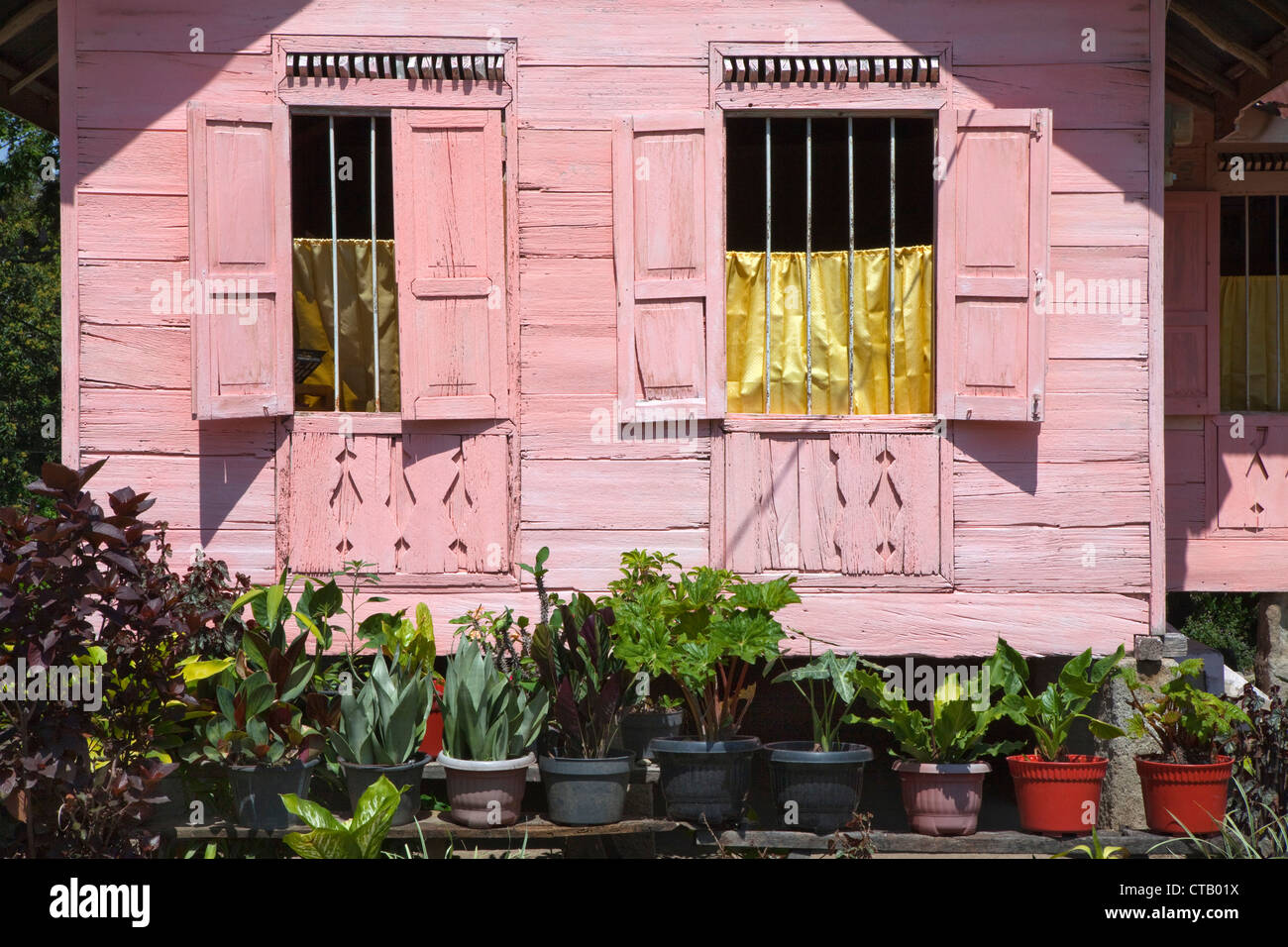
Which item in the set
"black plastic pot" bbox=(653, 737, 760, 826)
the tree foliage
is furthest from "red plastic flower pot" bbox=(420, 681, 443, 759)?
the tree foliage

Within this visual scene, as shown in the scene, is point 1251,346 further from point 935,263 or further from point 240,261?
point 240,261

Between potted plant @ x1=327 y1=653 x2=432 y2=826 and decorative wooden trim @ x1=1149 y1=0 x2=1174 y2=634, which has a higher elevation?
decorative wooden trim @ x1=1149 y1=0 x2=1174 y2=634

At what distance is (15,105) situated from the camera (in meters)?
7.03

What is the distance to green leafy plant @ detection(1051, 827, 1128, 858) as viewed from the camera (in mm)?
4723

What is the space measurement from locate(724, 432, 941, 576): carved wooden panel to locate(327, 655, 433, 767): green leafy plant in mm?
1578

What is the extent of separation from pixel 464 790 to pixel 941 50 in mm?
3787

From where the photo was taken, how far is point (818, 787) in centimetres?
516

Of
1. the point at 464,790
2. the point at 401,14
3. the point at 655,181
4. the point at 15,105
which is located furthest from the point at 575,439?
the point at 15,105

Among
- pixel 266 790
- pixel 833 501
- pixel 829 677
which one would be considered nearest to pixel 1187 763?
pixel 829 677

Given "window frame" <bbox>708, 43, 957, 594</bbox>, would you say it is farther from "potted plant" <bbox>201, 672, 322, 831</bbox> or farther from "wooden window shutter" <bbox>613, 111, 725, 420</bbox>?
"potted plant" <bbox>201, 672, 322, 831</bbox>

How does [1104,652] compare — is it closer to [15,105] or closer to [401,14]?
[401,14]

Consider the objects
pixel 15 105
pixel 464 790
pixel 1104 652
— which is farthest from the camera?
pixel 15 105

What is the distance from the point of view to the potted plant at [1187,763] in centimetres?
517

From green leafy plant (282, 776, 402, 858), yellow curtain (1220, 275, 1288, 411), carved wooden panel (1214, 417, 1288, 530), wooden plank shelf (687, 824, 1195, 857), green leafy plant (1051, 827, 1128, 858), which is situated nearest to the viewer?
green leafy plant (282, 776, 402, 858)
